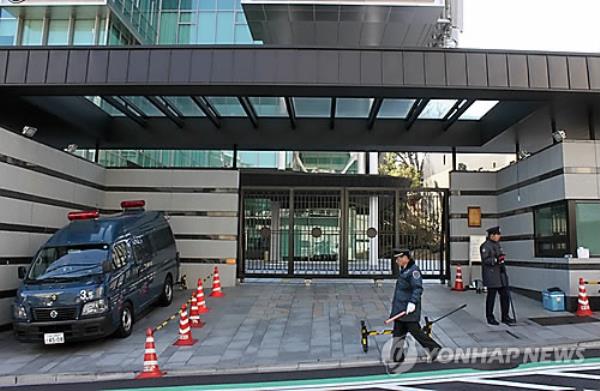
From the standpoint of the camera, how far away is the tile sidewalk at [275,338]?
6.65m

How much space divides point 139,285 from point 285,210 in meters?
6.70

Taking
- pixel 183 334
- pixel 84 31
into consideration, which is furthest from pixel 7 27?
pixel 183 334

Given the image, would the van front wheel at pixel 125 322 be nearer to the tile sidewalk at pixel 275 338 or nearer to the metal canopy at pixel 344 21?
the tile sidewalk at pixel 275 338

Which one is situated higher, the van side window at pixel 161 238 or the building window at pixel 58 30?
the building window at pixel 58 30

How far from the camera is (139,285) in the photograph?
896cm

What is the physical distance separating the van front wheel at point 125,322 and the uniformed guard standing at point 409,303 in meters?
4.69

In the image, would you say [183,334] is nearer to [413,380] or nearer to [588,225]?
[413,380]

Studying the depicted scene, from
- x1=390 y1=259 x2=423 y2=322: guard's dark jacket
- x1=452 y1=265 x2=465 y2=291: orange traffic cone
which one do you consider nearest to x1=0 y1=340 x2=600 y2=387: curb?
x1=390 y1=259 x2=423 y2=322: guard's dark jacket

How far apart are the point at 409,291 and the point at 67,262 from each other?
6027mm

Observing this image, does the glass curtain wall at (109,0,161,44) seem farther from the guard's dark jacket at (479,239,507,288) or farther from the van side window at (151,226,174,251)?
the guard's dark jacket at (479,239,507,288)

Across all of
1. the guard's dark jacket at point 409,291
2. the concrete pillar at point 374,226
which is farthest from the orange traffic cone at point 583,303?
the concrete pillar at point 374,226

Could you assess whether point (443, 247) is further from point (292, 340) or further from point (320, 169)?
point (320, 169)

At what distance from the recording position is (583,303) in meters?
9.24

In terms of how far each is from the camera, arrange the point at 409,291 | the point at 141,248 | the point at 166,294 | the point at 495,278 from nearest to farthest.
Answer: the point at 409,291 < the point at 495,278 < the point at 141,248 < the point at 166,294
